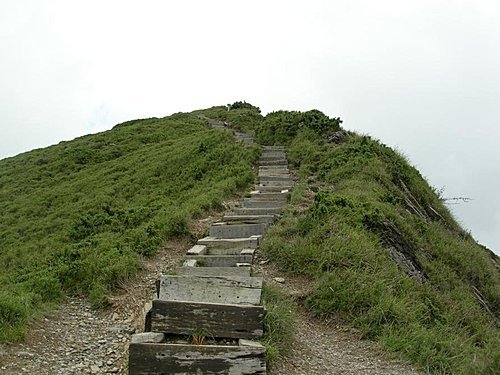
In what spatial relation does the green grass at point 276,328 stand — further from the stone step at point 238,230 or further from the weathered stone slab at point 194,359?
the stone step at point 238,230

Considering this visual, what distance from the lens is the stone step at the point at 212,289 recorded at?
20.4 ft

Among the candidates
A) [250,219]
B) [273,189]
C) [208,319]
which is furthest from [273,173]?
[208,319]

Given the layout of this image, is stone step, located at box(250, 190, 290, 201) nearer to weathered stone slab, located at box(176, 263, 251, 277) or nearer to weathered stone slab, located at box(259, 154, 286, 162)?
weathered stone slab, located at box(176, 263, 251, 277)

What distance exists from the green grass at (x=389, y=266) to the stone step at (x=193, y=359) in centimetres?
195

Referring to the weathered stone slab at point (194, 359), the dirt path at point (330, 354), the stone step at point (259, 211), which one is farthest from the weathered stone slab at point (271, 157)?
the weathered stone slab at point (194, 359)

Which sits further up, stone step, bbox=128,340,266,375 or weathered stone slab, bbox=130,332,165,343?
weathered stone slab, bbox=130,332,165,343

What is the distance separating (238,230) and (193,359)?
15.4ft

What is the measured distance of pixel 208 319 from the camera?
5641 mm

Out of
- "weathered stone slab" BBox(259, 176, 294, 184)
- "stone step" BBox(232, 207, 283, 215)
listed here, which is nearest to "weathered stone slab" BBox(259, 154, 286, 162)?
"weathered stone slab" BBox(259, 176, 294, 184)

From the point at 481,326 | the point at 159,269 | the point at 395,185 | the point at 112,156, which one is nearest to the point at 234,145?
the point at 395,185

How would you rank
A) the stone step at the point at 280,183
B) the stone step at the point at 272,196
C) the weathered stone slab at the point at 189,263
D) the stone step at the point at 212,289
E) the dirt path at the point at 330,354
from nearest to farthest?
the dirt path at the point at 330,354, the stone step at the point at 212,289, the weathered stone slab at the point at 189,263, the stone step at the point at 272,196, the stone step at the point at 280,183

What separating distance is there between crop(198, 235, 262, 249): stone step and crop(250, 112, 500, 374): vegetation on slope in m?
0.22

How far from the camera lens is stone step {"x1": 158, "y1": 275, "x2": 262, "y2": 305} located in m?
6.22

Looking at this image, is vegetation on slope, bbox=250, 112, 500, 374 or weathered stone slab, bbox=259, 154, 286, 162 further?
weathered stone slab, bbox=259, 154, 286, 162
